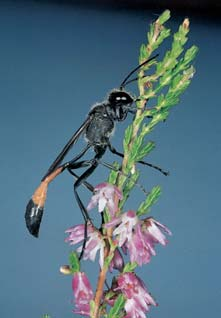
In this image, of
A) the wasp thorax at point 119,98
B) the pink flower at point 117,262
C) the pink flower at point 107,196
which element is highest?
the wasp thorax at point 119,98

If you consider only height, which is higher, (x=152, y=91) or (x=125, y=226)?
(x=152, y=91)

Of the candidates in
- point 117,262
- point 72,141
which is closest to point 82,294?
point 117,262

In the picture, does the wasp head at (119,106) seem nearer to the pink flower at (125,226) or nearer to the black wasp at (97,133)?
the black wasp at (97,133)

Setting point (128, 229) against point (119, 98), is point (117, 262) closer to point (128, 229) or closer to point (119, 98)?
point (128, 229)

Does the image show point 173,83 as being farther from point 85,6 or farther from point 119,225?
point 85,6

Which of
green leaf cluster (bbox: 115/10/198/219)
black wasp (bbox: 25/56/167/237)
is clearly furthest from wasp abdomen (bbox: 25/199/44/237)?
green leaf cluster (bbox: 115/10/198/219)

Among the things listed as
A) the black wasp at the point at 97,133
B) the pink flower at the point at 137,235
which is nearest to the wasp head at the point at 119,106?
the black wasp at the point at 97,133

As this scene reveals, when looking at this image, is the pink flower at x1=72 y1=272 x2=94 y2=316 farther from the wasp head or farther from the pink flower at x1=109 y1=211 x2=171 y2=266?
the wasp head
